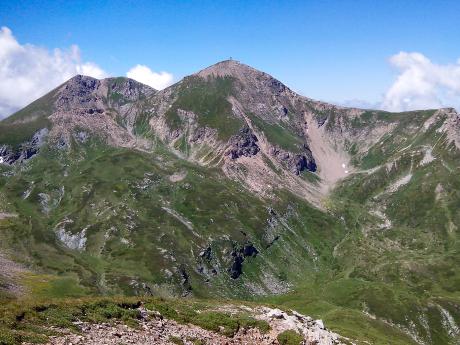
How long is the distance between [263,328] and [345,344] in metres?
21.6

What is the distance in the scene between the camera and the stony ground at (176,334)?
42000 mm

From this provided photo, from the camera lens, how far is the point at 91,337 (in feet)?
137

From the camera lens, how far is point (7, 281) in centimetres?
13888

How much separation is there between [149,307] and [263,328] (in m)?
14.4

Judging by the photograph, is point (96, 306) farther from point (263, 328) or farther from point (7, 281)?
point (7, 281)

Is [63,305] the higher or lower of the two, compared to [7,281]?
higher

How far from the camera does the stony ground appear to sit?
138 ft

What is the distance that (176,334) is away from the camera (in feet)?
164

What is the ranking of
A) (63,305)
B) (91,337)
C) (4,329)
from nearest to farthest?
(4,329)
(91,337)
(63,305)

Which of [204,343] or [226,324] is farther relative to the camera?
[226,324]

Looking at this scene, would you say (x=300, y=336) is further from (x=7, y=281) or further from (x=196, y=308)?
(x=7, y=281)

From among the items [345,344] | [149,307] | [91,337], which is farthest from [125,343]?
[345,344]

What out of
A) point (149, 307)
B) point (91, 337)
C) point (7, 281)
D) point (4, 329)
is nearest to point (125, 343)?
point (91, 337)

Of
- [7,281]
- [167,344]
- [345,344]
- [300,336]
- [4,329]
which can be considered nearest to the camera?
[4,329]
